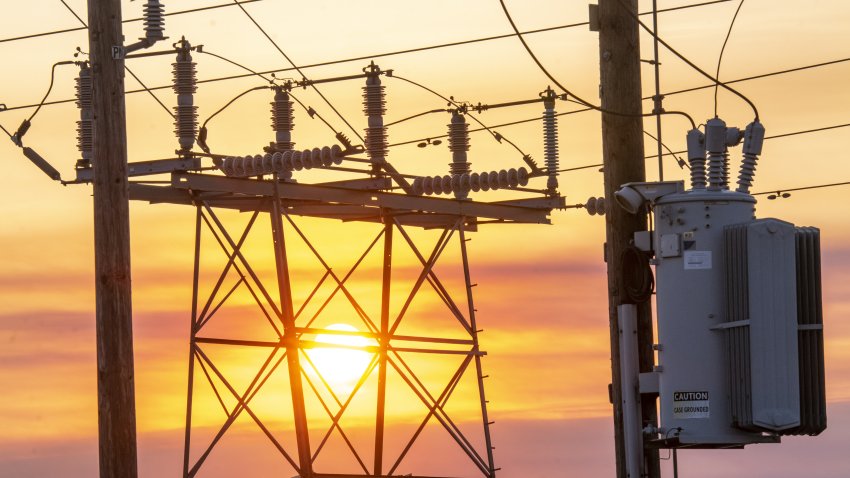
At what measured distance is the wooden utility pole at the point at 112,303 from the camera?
735 inches

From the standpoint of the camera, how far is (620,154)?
16500 mm

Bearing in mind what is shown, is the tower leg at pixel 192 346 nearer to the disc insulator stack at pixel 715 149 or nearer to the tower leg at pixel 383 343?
the tower leg at pixel 383 343

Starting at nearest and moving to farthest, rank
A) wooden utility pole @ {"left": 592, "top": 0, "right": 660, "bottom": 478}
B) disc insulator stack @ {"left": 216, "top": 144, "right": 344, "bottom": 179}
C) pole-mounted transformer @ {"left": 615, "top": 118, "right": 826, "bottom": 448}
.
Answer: pole-mounted transformer @ {"left": 615, "top": 118, "right": 826, "bottom": 448} < wooden utility pole @ {"left": 592, "top": 0, "right": 660, "bottom": 478} < disc insulator stack @ {"left": 216, "top": 144, "right": 344, "bottom": 179}

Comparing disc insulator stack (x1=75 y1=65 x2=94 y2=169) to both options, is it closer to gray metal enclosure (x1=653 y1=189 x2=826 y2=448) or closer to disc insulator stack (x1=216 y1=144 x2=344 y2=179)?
disc insulator stack (x1=216 y1=144 x2=344 y2=179)

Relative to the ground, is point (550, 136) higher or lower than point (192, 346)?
higher

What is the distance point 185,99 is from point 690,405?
13.2 m

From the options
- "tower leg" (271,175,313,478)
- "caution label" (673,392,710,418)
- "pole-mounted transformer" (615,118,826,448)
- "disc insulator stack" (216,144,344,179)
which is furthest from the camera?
"tower leg" (271,175,313,478)

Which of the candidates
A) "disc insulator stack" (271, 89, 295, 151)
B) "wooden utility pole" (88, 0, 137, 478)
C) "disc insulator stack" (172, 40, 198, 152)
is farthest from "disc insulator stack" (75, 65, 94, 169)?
"wooden utility pole" (88, 0, 137, 478)

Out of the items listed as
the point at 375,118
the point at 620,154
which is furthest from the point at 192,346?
the point at 620,154

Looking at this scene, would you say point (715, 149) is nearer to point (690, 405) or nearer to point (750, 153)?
point (750, 153)

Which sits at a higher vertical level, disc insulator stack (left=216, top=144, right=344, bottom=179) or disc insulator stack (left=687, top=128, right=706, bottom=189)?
disc insulator stack (left=216, top=144, right=344, bottom=179)

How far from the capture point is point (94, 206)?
18.9 metres

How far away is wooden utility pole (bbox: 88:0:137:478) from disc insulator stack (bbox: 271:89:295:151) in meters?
9.00

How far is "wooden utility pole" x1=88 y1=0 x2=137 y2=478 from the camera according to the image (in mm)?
18672
